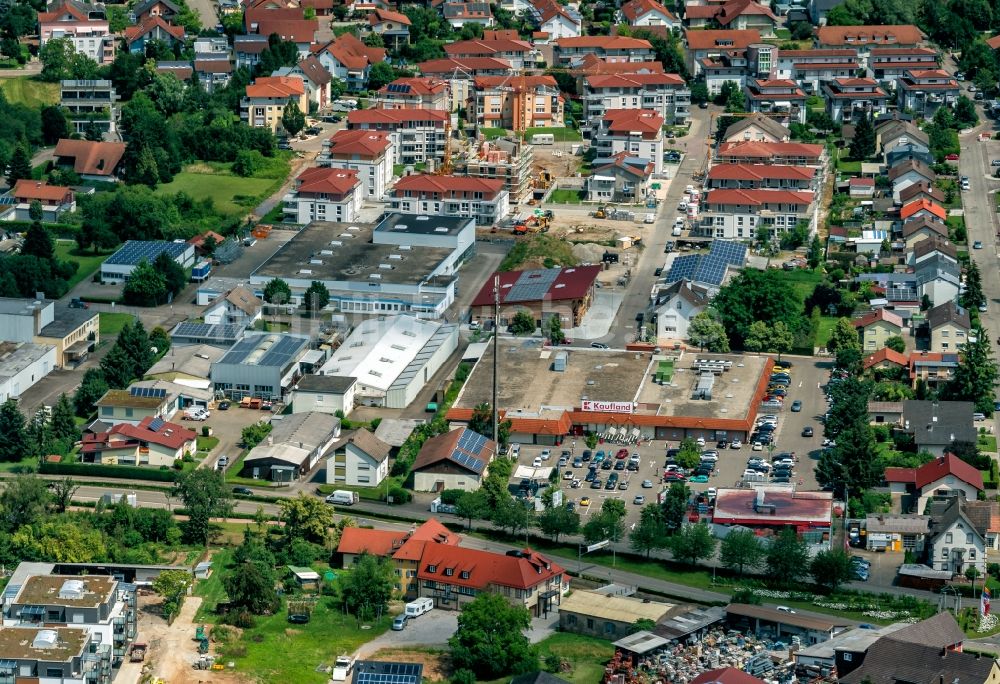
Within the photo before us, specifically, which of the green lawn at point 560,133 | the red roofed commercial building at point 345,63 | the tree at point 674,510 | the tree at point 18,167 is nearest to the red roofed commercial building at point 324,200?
the tree at point 18,167

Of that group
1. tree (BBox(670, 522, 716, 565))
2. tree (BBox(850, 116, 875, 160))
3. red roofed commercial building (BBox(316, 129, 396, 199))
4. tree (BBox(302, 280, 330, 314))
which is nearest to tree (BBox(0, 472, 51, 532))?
tree (BBox(670, 522, 716, 565))

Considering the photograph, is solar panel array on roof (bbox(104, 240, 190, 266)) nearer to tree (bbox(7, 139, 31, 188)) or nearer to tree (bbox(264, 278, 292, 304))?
tree (bbox(264, 278, 292, 304))

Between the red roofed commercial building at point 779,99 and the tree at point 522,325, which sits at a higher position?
the red roofed commercial building at point 779,99

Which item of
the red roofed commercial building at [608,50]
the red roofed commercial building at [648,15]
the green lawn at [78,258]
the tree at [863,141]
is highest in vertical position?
the red roofed commercial building at [648,15]

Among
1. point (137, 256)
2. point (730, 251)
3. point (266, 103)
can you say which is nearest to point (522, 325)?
point (730, 251)

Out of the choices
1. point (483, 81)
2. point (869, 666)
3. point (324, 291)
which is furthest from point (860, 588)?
point (483, 81)

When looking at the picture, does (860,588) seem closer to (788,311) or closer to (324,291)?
(788,311)

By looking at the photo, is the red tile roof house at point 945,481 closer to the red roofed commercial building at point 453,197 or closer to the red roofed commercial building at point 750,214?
the red roofed commercial building at point 750,214

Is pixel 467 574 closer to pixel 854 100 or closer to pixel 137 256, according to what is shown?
pixel 137 256
